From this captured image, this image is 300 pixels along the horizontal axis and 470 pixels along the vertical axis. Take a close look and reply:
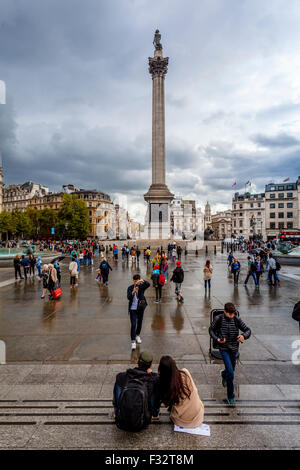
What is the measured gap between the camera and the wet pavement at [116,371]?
3699mm

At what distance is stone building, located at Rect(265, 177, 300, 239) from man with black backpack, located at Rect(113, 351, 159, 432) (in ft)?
334

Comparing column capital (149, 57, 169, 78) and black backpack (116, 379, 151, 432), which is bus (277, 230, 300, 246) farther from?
black backpack (116, 379, 151, 432)

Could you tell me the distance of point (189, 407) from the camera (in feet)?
12.5

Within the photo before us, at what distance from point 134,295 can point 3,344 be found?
367cm

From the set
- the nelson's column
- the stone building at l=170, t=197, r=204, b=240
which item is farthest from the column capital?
the stone building at l=170, t=197, r=204, b=240

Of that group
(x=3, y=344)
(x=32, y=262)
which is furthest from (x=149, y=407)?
(x=32, y=262)

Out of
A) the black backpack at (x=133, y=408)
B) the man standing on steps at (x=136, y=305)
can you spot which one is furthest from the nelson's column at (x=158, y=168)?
the black backpack at (x=133, y=408)

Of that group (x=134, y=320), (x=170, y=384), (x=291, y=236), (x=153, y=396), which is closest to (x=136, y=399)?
(x=153, y=396)

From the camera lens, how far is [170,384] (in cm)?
370

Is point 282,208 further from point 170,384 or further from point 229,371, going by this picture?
point 170,384

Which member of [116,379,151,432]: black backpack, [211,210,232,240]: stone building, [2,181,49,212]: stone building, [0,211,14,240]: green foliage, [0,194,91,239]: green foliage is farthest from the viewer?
[211,210,232,240]: stone building

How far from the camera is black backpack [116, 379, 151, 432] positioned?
3.59 metres

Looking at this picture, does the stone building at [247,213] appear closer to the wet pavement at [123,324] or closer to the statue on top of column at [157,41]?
the statue on top of column at [157,41]
